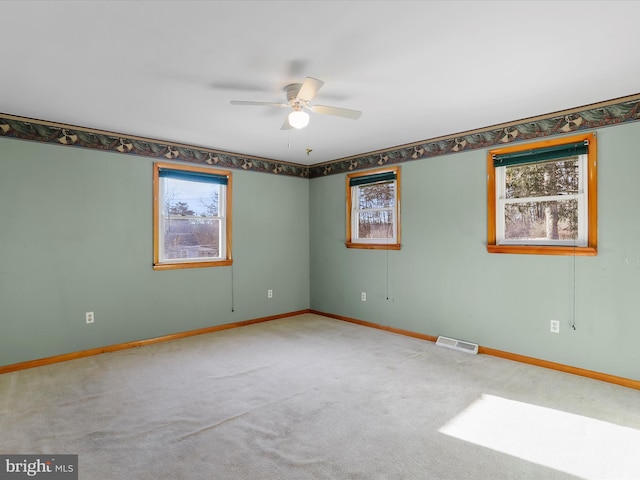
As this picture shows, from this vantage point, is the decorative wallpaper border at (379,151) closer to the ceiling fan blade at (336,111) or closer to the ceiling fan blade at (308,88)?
the ceiling fan blade at (336,111)

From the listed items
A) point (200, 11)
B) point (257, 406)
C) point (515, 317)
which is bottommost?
point (257, 406)

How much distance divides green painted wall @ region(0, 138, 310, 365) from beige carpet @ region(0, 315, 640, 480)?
43 cm

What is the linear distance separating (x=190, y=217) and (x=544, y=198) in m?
4.05

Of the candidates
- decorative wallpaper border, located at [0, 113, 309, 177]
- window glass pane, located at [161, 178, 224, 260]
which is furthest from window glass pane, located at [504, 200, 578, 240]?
window glass pane, located at [161, 178, 224, 260]

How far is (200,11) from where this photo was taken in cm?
185

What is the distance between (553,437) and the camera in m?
2.31

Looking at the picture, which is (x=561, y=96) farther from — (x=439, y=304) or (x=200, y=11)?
(x=200, y=11)

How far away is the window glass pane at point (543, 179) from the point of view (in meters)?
3.44

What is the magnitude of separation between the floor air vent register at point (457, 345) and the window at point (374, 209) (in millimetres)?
1250

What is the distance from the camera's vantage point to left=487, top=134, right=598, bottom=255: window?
130 inches

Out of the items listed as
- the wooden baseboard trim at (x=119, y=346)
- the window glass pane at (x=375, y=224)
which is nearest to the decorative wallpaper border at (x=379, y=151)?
the window glass pane at (x=375, y=224)

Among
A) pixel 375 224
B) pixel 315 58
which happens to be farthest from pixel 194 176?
pixel 315 58

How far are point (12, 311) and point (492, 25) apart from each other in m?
4.54

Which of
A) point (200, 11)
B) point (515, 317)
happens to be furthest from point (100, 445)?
point (515, 317)
